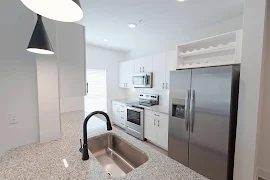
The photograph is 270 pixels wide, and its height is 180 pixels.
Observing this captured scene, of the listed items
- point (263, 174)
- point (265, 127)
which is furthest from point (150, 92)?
point (263, 174)

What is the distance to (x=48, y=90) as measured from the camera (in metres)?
1.25

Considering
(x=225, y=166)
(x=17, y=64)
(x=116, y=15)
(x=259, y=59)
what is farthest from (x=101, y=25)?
(x=225, y=166)

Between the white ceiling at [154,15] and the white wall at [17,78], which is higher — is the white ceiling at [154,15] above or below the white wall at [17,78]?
above

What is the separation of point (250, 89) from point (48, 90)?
7.47 feet

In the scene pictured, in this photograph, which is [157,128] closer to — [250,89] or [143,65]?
[143,65]

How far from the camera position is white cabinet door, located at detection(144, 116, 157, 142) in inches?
122

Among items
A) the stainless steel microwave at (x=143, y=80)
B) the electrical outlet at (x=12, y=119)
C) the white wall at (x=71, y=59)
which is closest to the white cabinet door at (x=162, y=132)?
the stainless steel microwave at (x=143, y=80)

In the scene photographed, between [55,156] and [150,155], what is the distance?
769 millimetres

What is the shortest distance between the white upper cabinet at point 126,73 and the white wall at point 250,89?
2.90 m

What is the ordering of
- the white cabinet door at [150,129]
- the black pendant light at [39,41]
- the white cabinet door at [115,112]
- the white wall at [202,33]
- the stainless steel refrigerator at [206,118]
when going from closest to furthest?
the black pendant light at [39,41] → the stainless steel refrigerator at [206,118] → the white wall at [202,33] → the white cabinet door at [150,129] → the white cabinet door at [115,112]

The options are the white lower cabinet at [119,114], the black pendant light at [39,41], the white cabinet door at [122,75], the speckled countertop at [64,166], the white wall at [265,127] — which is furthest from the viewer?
the white cabinet door at [122,75]

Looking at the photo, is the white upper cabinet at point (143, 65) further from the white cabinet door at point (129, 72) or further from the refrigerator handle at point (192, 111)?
the refrigerator handle at point (192, 111)

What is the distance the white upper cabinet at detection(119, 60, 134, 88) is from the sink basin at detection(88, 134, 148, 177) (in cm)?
274

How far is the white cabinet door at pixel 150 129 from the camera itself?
10.2 feet
